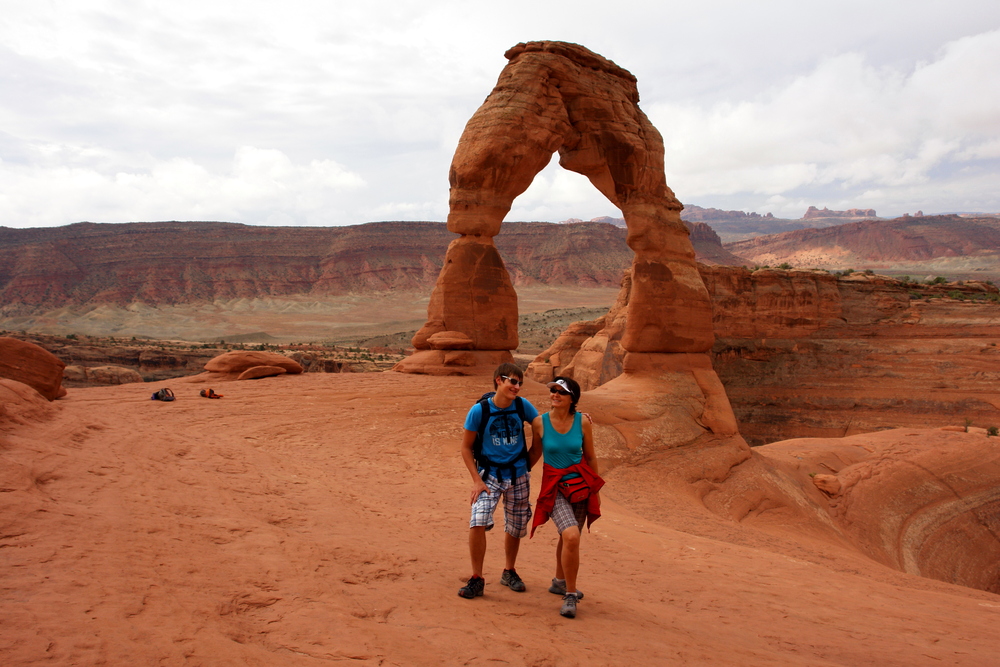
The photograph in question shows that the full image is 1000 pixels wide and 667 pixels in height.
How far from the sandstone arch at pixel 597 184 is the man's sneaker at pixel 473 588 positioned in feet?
33.2

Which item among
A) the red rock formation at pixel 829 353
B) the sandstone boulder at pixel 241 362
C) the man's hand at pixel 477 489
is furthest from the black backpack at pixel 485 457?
the red rock formation at pixel 829 353

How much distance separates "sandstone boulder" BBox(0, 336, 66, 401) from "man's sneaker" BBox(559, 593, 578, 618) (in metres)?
10.1

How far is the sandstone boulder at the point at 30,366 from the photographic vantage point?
406 inches

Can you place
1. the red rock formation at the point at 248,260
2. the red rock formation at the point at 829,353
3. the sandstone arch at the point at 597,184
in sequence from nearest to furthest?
the sandstone arch at the point at 597,184, the red rock formation at the point at 829,353, the red rock formation at the point at 248,260

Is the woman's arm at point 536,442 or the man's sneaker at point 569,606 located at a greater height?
the woman's arm at point 536,442

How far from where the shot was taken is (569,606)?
4254 mm

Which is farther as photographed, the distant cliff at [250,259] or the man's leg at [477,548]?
the distant cliff at [250,259]

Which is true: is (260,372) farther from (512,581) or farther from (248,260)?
(248,260)

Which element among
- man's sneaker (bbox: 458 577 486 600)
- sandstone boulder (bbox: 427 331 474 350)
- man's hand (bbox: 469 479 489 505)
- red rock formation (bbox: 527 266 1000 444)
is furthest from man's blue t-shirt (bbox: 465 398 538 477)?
red rock formation (bbox: 527 266 1000 444)

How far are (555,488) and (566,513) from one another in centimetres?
20

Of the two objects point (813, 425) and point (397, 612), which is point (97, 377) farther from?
point (813, 425)

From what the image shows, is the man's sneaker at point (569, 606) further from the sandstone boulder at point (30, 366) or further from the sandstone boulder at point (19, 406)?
the sandstone boulder at point (30, 366)

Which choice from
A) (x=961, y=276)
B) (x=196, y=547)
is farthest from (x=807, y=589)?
(x=961, y=276)

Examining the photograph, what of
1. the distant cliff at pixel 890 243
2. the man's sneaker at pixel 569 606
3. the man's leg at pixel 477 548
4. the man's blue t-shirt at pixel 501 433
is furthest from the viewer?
the distant cliff at pixel 890 243
